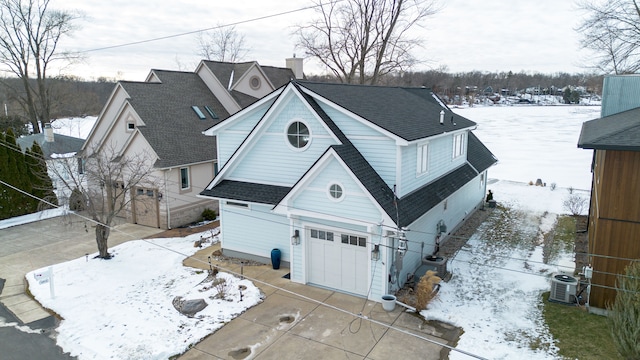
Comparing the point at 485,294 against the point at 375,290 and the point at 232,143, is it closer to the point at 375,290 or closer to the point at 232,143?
the point at 375,290

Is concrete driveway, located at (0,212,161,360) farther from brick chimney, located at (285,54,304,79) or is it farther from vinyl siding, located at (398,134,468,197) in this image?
brick chimney, located at (285,54,304,79)

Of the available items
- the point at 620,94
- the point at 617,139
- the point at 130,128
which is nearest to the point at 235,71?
the point at 130,128

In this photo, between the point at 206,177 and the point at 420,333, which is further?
the point at 206,177

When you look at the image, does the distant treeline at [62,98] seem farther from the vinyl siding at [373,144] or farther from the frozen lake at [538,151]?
the frozen lake at [538,151]

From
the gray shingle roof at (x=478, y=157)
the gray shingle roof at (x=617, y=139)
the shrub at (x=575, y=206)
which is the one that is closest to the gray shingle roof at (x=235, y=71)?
the gray shingle roof at (x=478, y=157)

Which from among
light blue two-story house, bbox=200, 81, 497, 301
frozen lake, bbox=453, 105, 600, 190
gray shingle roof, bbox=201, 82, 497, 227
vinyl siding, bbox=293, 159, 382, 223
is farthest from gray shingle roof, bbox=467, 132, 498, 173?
vinyl siding, bbox=293, 159, 382, 223

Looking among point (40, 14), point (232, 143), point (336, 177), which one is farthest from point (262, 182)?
point (40, 14)

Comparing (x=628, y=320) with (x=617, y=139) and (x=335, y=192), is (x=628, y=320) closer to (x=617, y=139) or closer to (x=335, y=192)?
(x=617, y=139)
